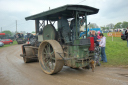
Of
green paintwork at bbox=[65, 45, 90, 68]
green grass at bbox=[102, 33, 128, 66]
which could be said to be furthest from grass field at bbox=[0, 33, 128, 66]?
green paintwork at bbox=[65, 45, 90, 68]

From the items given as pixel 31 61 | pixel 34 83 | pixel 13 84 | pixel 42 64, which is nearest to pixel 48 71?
pixel 42 64

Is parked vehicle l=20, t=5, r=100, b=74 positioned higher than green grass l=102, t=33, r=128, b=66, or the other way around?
parked vehicle l=20, t=5, r=100, b=74

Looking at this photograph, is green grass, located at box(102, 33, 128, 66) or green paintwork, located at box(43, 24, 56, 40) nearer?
green paintwork, located at box(43, 24, 56, 40)

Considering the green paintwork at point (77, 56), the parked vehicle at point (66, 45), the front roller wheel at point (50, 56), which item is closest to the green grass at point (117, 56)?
the parked vehicle at point (66, 45)

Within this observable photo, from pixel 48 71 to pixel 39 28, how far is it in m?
2.69

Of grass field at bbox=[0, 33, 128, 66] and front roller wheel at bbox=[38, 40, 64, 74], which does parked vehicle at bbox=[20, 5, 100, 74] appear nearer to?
front roller wheel at bbox=[38, 40, 64, 74]

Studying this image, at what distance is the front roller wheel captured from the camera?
14.8 feet

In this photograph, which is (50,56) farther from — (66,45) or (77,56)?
(77,56)

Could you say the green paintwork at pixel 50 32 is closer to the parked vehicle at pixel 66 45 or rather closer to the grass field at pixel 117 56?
the parked vehicle at pixel 66 45

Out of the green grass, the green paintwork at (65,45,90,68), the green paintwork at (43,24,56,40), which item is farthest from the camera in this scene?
the green grass

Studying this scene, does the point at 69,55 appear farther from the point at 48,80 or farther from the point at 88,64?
the point at 48,80

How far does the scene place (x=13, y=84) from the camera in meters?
4.08

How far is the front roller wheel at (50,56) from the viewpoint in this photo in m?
4.51

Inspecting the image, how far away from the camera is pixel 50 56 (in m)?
5.05
